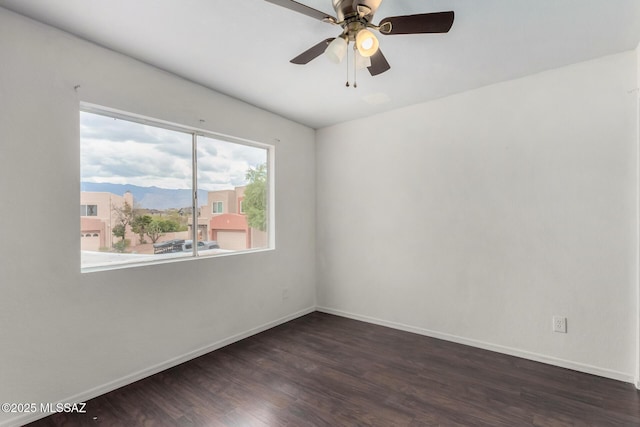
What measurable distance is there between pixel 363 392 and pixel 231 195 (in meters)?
2.27

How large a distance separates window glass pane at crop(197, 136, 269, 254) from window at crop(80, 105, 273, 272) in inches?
0.4

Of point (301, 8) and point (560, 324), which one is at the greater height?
point (301, 8)

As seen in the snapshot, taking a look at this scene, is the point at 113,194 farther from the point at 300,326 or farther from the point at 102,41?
the point at 300,326

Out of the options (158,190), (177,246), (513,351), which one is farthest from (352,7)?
(513,351)

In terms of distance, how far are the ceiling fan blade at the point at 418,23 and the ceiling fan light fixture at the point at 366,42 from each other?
106 mm

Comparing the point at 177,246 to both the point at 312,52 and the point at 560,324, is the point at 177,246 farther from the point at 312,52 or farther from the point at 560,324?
the point at 560,324

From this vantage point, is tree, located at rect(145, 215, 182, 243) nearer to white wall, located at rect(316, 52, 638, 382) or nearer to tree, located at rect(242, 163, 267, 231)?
tree, located at rect(242, 163, 267, 231)

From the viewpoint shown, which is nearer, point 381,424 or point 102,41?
point 381,424

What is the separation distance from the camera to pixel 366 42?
57.7 inches

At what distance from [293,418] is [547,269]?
2.42 m

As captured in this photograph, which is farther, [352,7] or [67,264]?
[67,264]

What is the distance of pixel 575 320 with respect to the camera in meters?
2.45

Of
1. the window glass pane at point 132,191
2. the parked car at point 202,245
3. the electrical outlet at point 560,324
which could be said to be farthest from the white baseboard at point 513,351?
the window glass pane at point 132,191

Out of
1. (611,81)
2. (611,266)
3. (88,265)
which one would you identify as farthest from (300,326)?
(611,81)
